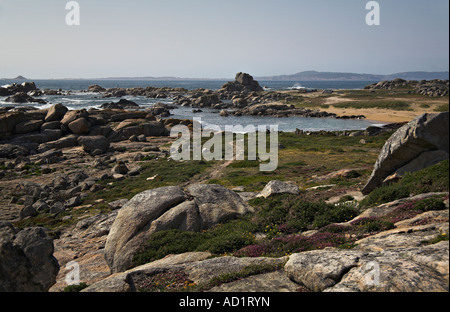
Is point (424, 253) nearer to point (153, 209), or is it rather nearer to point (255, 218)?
point (255, 218)

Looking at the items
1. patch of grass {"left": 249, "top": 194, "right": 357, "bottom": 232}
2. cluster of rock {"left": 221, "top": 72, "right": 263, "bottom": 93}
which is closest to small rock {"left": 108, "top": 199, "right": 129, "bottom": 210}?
patch of grass {"left": 249, "top": 194, "right": 357, "bottom": 232}

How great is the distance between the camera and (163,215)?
51.4ft

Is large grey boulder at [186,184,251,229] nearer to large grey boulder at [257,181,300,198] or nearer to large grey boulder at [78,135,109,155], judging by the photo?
large grey boulder at [257,181,300,198]

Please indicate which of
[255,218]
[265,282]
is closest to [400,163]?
[255,218]

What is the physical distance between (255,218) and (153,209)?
18.4ft

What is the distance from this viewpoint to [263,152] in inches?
1762

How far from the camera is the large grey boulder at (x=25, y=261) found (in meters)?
8.81

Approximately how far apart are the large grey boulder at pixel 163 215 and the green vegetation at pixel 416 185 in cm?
718

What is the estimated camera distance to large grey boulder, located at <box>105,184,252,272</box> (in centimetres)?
1406

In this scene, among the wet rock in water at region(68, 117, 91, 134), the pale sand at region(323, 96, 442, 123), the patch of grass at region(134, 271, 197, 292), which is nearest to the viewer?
the patch of grass at region(134, 271, 197, 292)

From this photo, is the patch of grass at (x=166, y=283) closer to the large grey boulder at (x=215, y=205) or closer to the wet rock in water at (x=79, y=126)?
the large grey boulder at (x=215, y=205)

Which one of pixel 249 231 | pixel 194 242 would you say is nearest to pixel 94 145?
pixel 194 242

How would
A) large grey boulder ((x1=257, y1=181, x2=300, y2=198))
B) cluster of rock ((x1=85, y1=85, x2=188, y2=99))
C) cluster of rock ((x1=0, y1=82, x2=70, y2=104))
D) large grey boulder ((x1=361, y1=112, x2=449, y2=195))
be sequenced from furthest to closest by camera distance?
cluster of rock ((x1=85, y1=85, x2=188, y2=99))
cluster of rock ((x1=0, y1=82, x2=70, y2=104))
large grey boulder ((x1=257, y1=181, x2=300, y2=198))
large grey boulder ((x1=361, y1=112, x2=449, y2=195))

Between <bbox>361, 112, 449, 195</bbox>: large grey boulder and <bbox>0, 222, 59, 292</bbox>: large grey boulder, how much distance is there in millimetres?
15823
